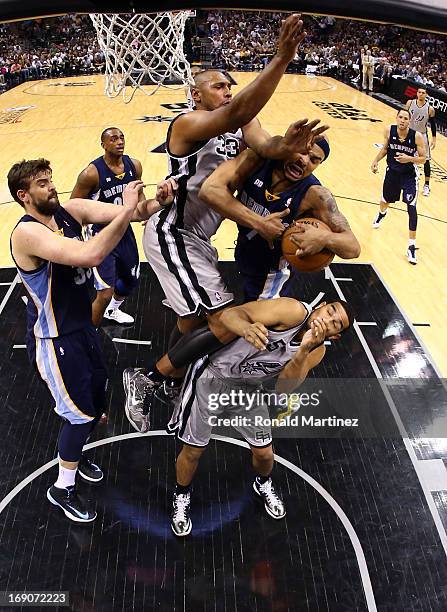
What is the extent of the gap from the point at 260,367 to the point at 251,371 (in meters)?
0.07

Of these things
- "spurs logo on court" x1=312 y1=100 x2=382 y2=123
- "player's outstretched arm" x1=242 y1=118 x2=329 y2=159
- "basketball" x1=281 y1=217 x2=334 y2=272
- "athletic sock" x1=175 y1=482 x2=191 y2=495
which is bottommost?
"spurs logo on court" x1=312 y1=100 x2=382 y2=123

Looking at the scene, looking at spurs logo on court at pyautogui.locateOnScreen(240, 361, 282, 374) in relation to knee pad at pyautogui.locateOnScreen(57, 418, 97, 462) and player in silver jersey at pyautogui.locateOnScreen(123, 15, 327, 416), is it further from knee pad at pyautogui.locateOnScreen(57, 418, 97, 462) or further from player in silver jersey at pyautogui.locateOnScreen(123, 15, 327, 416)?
knee pad at pyautogui.locateOnScreen(57, 418, 97, 462)

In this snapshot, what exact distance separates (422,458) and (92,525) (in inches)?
92.9

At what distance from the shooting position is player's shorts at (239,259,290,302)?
12.0 ft

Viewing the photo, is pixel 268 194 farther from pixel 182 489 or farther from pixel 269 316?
pixel 182 489

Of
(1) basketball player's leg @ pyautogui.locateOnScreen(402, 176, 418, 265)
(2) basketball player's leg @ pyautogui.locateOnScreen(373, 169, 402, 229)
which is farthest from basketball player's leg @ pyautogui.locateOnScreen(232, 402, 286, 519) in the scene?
(2) basketball player's leg @ pyautogui.locateOnScreen(373, 169, 402, 229)

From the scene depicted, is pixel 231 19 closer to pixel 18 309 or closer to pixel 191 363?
pixel 18 309

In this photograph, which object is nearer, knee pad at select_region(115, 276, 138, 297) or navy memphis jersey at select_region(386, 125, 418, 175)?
knee pad at select_region(115, 276, 138, 297)

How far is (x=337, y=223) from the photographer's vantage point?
2.94 m

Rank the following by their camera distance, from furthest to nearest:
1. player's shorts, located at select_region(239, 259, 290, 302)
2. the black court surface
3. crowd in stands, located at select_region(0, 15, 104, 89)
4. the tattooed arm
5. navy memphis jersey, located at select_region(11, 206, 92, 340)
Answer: crowd in stands, located at select_region(0, 15, 104, 89), player's shorts, located at select_region(239, 259, 290, 302), the black court surface, navy memphis jersey, located at select_region(11, 206, 92, 340), the tattooed arm

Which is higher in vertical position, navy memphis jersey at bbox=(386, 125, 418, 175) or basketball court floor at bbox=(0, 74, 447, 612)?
navy memphis jersey at bbox=(386, 125, 418, 175)

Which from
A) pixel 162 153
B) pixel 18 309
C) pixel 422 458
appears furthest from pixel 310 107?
pixel 422 458

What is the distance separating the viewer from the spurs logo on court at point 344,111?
15344mm

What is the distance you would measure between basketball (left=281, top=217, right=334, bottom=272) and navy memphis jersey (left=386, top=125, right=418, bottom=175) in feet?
16.5
